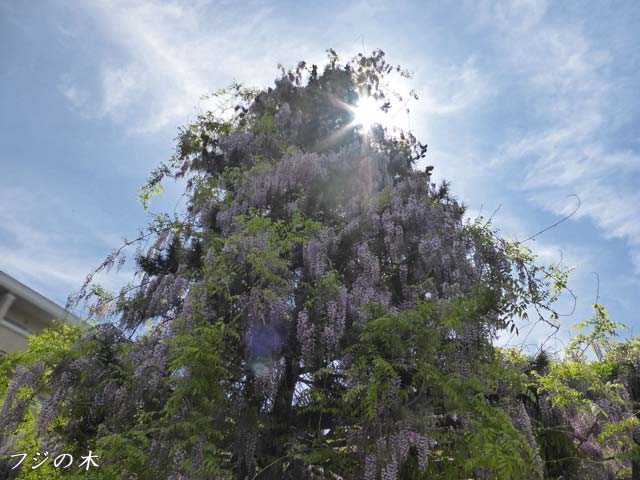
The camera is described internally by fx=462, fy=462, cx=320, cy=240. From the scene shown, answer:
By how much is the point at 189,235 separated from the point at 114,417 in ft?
13.6

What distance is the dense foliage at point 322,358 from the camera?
5.90 m

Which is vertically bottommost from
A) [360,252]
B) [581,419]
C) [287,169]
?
[581,419]

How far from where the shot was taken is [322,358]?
742 cm

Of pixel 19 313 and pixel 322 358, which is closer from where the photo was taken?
pixel 322 358

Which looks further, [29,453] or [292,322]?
[29,453]

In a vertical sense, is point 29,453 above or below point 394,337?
below

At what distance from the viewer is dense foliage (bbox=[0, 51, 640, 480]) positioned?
590 centimetres

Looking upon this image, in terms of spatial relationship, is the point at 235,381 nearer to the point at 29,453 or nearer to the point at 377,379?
the point at 377,379

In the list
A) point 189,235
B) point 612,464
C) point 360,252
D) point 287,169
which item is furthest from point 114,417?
point 612,464

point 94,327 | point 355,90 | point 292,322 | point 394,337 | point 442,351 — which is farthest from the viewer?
point 355,90

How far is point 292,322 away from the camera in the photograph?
7.72 metres

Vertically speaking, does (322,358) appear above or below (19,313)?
below

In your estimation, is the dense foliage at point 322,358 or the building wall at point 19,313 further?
the building wall at point 19,313

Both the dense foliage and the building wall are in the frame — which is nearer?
the dense foliage
